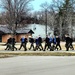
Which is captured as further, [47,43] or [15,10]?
[15,10]

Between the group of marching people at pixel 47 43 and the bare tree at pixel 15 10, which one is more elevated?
the bare tree at pixel 15 10

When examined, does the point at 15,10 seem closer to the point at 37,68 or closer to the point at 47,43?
the point at 47,43

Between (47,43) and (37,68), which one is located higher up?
(47,43)

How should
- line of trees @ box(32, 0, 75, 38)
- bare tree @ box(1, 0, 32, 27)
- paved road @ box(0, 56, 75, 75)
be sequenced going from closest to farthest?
1. paved road @ box(0, 56, 75, 75)
2. bare tree @ box(1, 0, 32, 27)
3. line of trees @ box(32, 0, 75, 38)

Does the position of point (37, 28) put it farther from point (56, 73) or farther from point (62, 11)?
point (56, 73)

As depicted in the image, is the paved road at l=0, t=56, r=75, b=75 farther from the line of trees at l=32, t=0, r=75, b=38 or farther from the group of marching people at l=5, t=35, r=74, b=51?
the line of trees at l=32, t=0, r=75, b=38

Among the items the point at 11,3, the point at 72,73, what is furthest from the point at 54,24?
the point at 72,73

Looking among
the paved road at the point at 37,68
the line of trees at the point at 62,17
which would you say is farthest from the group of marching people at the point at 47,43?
the line of trees at the point at 62,17

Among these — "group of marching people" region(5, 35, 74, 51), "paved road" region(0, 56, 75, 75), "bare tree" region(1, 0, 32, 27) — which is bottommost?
"paved road" region(0, 56, 75, 75)

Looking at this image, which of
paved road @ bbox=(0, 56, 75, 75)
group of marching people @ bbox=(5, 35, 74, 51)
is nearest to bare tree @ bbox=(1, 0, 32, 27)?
group of marching people @ bbox=(5, 35, 74, 51)

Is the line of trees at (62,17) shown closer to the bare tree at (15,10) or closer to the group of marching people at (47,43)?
the bare tree at (15,10)

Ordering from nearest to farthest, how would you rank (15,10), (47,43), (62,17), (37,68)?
1. (37,68)
2. (47,43)
3. (15,10)
4. (62,17)

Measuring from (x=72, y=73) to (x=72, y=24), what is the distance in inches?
3558

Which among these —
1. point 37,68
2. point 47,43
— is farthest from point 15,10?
point 37,68
